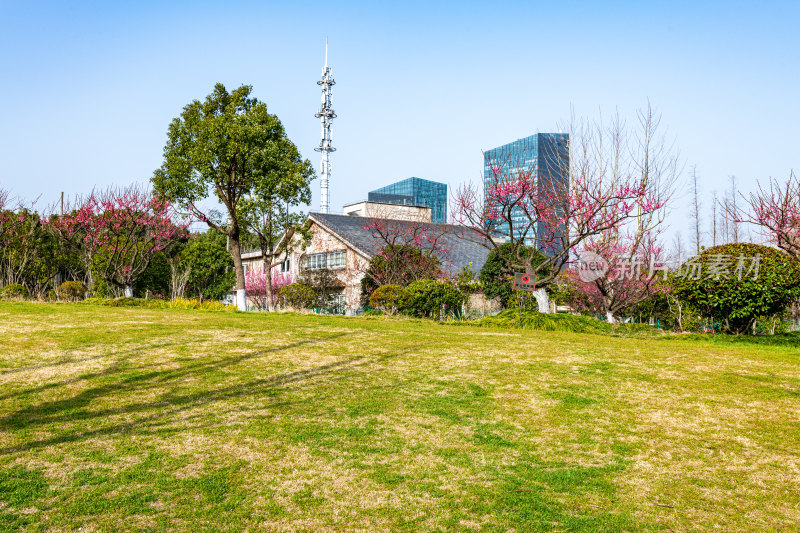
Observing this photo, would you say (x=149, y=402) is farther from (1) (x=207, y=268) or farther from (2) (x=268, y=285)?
(1) (x=207, y=268)

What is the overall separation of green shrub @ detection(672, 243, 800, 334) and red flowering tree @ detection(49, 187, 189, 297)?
24.2 m

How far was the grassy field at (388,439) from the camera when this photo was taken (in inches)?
173

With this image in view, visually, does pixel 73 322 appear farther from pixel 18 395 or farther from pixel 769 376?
pixel 769 376

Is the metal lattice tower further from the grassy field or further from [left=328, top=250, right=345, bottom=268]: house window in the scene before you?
the grassy field

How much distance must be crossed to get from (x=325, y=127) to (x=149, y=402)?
207ft

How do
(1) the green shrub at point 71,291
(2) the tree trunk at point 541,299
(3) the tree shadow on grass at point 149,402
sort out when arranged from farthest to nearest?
(1) the green shrub at point 71,291 < (2) the tree trunk at point 541,299 < (3) the tree shadow on grass at point 149,402

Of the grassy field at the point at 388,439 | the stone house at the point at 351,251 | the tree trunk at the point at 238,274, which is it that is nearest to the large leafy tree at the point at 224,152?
the tree trunk at the point at 238,274

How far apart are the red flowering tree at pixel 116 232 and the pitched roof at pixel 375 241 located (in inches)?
362

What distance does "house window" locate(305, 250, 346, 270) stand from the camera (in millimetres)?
33156

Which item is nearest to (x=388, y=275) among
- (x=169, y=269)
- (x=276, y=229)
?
(x=276, y=229)

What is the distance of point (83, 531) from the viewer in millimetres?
3943

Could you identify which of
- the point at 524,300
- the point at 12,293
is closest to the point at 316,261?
the point at 524,300

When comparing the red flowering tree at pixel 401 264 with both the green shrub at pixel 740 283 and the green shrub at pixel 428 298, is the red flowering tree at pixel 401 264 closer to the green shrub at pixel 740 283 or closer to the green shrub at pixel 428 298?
the green shrub at pixel 428 298

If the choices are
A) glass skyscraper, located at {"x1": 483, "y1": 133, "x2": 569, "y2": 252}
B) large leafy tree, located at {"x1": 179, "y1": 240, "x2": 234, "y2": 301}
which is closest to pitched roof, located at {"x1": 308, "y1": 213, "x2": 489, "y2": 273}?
large leafy tree, located at {"x1": 179, "y1": 240, "x2": 234, "y2": 301}
